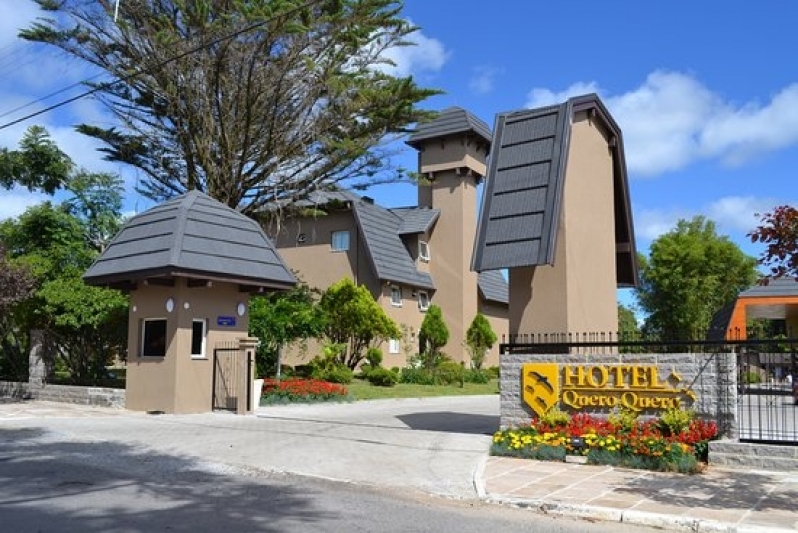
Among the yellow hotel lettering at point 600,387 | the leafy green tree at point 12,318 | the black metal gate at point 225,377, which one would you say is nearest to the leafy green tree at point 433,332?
the black metal gate at point 225,377

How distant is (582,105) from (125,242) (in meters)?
12.7

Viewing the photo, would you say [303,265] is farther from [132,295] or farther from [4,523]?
[4,523]

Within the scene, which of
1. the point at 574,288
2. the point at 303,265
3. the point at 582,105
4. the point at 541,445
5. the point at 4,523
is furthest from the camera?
the point at 303,265

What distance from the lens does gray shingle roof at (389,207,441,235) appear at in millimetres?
37625

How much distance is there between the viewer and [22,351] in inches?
975

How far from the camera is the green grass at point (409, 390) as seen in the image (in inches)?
1009

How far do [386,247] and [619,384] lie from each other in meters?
23.2

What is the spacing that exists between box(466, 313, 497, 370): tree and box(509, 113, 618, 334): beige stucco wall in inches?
735

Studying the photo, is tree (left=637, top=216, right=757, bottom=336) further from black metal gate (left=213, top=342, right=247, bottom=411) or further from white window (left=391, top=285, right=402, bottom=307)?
black metal gate (left=213, top=342, right=247, bottom=411)

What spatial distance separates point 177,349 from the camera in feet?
61.1

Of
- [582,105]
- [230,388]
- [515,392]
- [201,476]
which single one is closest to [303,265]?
[230,388]

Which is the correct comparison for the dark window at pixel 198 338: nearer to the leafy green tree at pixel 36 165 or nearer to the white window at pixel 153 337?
the white window at pixel 153 337

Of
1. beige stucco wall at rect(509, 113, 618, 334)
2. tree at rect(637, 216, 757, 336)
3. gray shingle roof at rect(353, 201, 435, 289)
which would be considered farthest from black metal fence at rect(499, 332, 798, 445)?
tree at rect(637, 216, 757, 336)

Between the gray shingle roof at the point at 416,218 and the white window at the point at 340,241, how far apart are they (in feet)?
10.9
